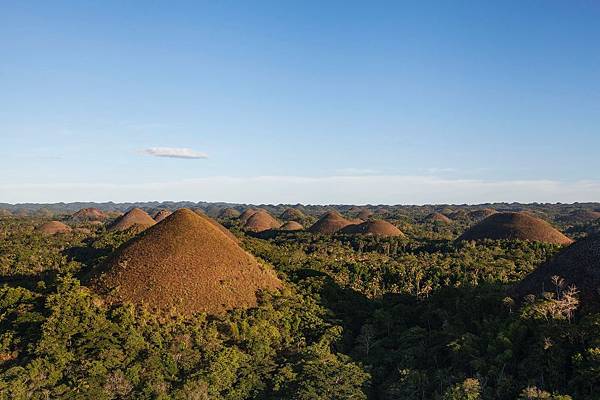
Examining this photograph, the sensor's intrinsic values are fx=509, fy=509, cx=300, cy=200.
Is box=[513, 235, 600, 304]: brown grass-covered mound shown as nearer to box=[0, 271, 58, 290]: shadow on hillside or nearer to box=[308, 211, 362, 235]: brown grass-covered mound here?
box=[0, 271, 58, 290]: shadow on hillside

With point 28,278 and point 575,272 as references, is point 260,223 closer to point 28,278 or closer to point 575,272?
point 28,278

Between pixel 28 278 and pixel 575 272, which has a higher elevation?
pixel 575 272

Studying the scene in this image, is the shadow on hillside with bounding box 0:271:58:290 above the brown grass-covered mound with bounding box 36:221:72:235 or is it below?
below

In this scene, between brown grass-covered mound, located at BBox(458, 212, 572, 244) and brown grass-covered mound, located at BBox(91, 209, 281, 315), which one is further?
brown grass-covered mound, located at BBox(458, 212, 572, 244)

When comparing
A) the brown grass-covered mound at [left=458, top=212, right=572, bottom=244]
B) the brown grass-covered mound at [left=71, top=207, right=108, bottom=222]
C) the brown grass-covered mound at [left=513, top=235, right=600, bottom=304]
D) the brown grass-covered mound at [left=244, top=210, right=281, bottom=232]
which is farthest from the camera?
the brown grass-covered mound at [left=71, top=207, right=108, bottom=222]

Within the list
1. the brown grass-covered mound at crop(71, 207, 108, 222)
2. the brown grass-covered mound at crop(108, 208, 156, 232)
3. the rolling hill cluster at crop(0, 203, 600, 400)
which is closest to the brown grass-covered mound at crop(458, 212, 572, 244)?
the rolling hill cluster at crop(0, 203, 600, 400)

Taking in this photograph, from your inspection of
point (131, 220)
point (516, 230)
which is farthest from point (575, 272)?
point (131, 220)

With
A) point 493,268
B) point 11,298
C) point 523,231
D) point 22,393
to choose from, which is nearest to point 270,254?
point 493,268

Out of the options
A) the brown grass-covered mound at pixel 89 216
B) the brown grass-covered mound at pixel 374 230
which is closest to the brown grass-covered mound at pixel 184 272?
the brown grass-covered mound at pixel 374 230
